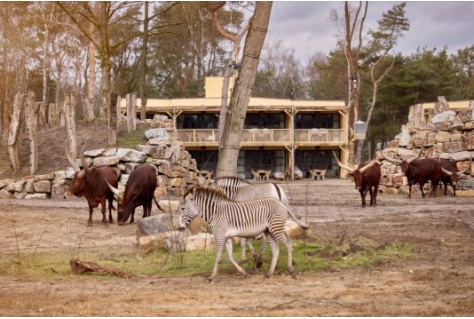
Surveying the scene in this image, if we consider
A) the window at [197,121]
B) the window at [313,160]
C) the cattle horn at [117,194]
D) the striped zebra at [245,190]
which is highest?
the window at [197,121]

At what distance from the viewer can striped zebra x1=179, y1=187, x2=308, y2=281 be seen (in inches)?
415

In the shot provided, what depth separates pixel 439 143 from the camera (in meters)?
30.8

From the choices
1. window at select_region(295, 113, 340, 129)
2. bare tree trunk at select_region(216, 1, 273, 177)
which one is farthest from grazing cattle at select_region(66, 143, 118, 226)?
window at select_region(295, 113, 340, 129)

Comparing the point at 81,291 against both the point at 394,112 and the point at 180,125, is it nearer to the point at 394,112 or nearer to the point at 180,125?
the point at 180,125

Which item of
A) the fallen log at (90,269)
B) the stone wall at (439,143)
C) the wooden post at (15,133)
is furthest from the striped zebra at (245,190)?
the stone wall at (439,143)

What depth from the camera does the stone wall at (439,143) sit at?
96.8 feet

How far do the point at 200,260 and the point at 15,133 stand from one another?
18.4 metres

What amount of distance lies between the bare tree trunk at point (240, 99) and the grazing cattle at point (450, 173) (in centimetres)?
1564

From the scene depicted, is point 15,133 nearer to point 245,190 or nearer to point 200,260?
point 245,190

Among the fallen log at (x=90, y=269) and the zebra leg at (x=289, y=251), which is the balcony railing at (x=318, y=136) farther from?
the zebra leg at (x=289, y=251)

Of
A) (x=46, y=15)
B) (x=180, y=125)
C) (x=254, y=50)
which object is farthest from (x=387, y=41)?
(x=254, y=50)

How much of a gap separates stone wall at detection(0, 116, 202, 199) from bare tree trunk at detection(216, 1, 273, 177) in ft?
35.1

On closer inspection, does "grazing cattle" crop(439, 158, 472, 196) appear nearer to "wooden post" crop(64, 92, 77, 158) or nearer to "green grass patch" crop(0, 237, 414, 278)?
"wooden post" crop(64, 92, 77, 158)

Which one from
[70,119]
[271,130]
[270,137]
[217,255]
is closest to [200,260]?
[217,255]
